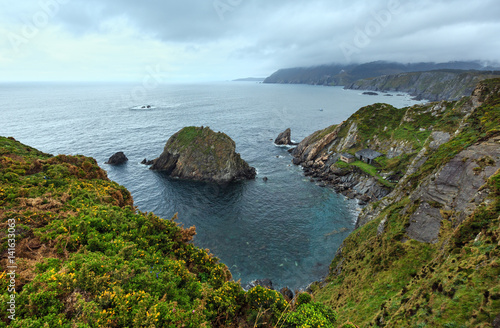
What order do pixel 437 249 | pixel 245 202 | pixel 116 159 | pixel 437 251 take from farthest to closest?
pixel 116 159 → pixel 245 202 → pixel 437 249 → pixel 437 251

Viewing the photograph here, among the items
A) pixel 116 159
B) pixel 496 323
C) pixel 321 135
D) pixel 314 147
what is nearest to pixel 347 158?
pixel 314 147

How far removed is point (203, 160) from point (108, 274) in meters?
64.1

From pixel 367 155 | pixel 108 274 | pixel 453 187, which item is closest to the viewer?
pixel 108 274

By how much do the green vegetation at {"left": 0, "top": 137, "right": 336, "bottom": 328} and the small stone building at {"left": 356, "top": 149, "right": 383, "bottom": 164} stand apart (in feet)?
224

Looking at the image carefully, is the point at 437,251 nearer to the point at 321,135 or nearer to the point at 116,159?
the point at 321,135

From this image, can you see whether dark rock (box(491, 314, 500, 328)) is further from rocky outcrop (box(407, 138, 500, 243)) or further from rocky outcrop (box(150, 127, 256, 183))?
rocky outcrop (box(150, 127, 256, 183))

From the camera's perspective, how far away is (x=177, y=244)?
20688 mm

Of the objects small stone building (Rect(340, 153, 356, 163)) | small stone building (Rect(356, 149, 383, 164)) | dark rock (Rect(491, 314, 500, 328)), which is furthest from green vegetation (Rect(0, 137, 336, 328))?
small stone building (Rect(340, 153, 356, 163))

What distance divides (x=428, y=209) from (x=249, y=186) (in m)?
48.8

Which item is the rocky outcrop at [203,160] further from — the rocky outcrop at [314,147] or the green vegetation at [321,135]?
the green vegetation at [321,135]

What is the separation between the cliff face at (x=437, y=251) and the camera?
47.7 feet

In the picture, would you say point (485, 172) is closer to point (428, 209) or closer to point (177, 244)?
point (428, 209)

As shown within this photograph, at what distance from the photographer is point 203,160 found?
252 ft

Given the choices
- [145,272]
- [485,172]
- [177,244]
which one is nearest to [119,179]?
[177,244]
